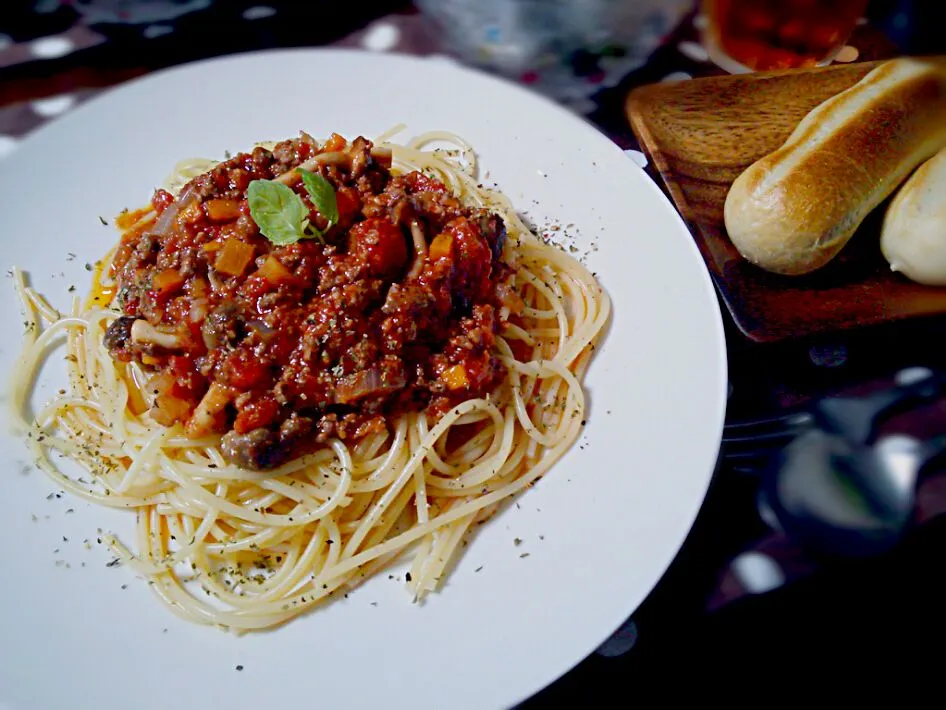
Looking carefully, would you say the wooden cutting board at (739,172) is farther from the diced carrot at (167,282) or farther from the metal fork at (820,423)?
the diced carrot at (167,282)

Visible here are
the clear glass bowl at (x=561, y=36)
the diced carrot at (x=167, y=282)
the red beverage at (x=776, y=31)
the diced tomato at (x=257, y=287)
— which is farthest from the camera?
the clear glass bowl at (x=561, y=36)

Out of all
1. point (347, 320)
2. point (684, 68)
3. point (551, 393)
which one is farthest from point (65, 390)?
point (684, 68)

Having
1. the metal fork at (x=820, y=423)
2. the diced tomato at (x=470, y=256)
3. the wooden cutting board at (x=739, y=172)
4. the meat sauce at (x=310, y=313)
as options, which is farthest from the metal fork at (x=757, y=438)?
the diced tomato at (x=470, y=256)

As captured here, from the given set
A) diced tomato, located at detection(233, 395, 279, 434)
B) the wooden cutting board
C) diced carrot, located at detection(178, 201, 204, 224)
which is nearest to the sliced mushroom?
diced tomato, located at detection(233, 395, 279, 434)

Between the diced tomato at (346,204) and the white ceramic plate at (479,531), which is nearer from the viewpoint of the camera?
the white ceramic plate at (479,531)

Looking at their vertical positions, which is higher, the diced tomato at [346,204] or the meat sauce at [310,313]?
the diced tomato at [346,204]

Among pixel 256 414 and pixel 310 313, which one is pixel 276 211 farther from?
pixel 256 414
